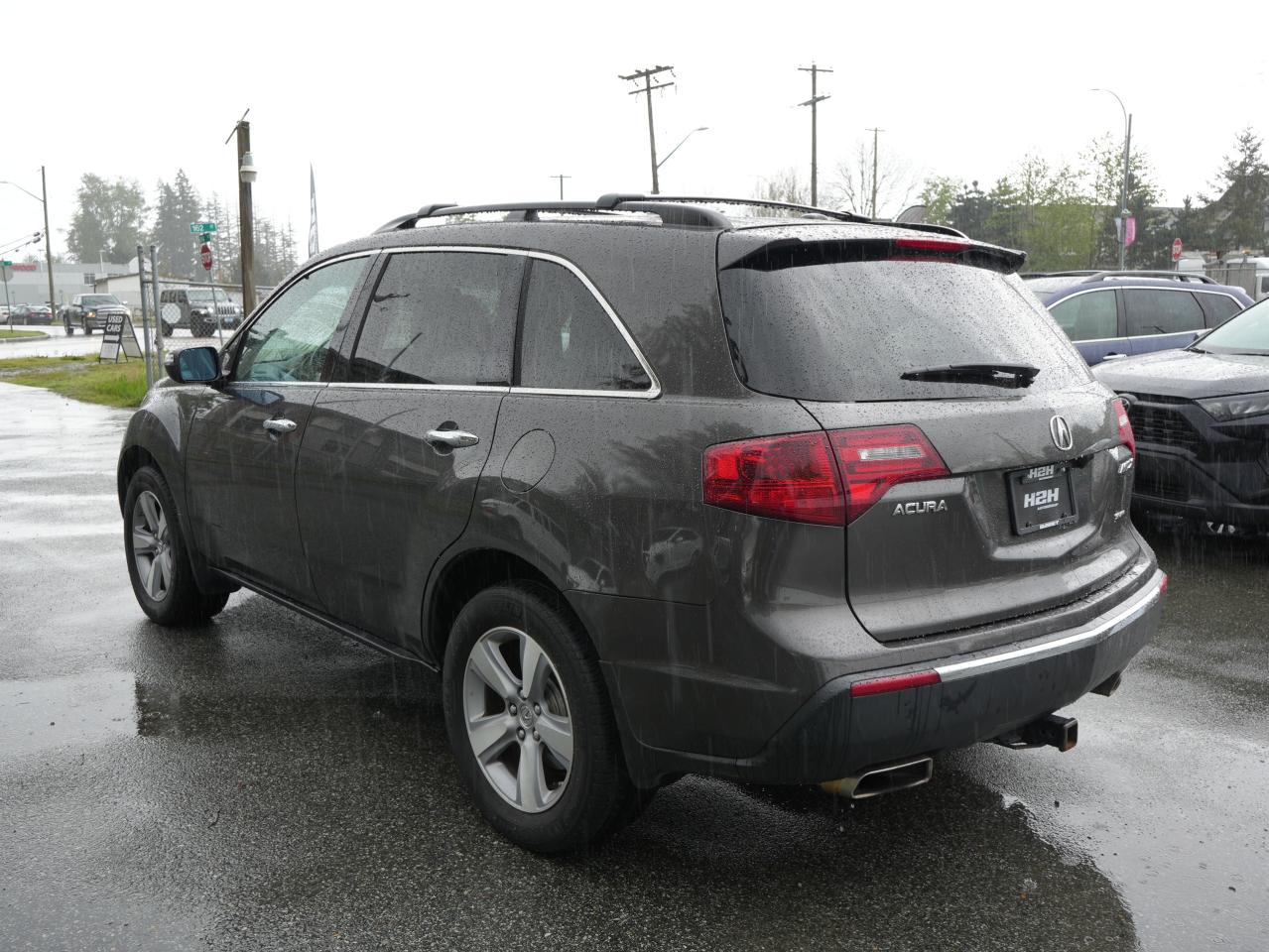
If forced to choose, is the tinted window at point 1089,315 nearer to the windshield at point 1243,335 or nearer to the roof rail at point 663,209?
the windshield at point 1243,335

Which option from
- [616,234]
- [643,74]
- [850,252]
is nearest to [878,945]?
[850,252]

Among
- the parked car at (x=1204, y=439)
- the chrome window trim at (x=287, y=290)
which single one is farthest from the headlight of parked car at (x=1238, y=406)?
the chrome window trim at (x=287, y=290)

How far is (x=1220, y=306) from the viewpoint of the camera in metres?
12.0

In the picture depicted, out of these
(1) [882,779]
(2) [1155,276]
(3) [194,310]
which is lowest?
(1) [882,779]

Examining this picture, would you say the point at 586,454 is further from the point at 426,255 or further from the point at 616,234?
the point at 426,255

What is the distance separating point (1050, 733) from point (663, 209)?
1.77 m

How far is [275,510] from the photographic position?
4.36 meters

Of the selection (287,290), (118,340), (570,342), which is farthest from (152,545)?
(118,340)

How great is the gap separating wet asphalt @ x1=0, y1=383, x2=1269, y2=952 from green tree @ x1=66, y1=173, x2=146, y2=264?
15434cm

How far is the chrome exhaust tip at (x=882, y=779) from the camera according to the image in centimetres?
278

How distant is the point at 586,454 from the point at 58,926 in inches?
70.5

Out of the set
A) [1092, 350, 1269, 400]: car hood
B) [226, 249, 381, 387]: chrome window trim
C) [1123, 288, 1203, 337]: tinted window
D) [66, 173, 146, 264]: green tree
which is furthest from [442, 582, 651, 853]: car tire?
[66, 173, 146, 264]: green tree

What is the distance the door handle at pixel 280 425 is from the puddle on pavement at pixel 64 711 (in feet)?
4.03

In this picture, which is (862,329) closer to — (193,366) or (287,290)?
(287,290)
